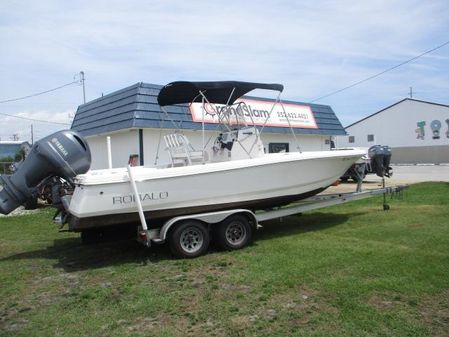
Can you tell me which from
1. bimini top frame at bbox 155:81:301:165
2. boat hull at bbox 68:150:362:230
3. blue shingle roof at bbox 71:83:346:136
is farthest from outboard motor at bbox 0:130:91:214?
blue shingle roof at bbox 71:83:346:136

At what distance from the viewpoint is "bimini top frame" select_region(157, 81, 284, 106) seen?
8148 mm

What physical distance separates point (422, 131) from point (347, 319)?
43.7m

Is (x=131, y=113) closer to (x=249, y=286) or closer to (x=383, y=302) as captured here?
(x=249, y=286)

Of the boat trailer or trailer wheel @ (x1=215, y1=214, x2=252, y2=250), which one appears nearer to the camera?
the boat trailer

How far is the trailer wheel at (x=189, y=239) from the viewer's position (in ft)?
23.7

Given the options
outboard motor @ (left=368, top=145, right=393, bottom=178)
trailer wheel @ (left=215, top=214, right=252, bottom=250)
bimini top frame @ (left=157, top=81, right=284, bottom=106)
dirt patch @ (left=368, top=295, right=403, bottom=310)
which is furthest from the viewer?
outboard motor @ (left=368, top=145, right=393, bottom=178)

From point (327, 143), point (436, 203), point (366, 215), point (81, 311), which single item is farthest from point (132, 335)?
point (327, 143)

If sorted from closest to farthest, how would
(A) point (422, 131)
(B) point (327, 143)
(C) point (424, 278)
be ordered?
(C) point (424, 278)
(B) point (327, 143)
(A) point (422, 131)

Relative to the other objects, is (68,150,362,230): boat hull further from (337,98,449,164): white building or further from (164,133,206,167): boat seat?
(337,98,449,164): white building

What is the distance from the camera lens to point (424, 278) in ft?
17.9

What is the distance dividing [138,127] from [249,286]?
9.06m

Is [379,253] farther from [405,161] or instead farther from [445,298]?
[405,161]

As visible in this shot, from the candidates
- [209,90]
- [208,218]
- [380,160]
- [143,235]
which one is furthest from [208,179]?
[380,160]

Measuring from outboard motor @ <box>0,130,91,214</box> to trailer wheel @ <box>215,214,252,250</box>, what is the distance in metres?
2.77
